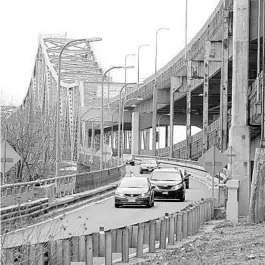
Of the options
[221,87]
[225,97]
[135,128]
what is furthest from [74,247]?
[135,128]

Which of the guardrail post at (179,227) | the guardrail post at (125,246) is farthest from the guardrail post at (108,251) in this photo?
the guardrail post at (179,227)

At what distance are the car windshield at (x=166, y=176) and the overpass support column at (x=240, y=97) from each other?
3477mm

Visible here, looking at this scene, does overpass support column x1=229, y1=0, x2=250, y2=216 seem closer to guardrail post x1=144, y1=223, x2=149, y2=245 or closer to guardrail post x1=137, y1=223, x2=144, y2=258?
guardrail post x1=144, y1=223, x2=149, y2=245

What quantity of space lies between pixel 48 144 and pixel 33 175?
3.94 meters

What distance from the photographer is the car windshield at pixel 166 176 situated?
4138cm

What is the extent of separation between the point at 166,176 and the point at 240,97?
5358 mm

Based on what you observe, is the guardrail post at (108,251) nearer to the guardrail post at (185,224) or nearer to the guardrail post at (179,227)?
the guardrail post at (179,227)

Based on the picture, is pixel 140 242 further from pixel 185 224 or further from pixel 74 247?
pixel 185 224

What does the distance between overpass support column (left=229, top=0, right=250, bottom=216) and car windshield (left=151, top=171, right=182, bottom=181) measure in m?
3.48

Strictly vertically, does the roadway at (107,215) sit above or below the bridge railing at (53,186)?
below

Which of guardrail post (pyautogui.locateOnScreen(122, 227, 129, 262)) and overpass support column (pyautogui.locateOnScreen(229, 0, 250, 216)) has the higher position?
overpass support column (pyautogui.locateOnScreen(229, 0, 250, 216))

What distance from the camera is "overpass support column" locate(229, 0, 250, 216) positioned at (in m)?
38.5

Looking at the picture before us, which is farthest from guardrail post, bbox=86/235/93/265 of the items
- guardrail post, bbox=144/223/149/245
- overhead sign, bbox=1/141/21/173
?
overhead sign, bbox=1/141/21/173

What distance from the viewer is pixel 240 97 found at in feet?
130
